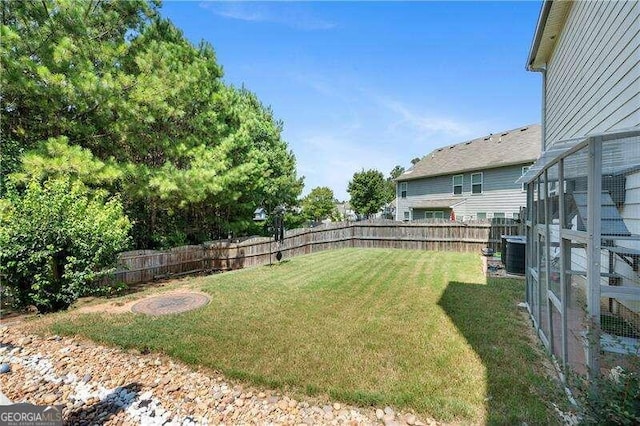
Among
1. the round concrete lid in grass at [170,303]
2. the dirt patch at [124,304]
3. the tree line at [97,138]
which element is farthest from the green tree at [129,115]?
the round concrete lid in grass at [170,303]

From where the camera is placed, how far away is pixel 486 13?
757 centimetres

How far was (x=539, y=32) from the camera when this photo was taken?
23.9ft

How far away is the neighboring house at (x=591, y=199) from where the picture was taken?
2.42 metres

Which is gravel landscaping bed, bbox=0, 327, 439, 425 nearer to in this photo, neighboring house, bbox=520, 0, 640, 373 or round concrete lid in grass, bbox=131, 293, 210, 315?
round concrete lid in grass, bbox=131, 293, 210, 315

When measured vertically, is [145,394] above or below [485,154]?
below

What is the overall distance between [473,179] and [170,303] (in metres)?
17.5

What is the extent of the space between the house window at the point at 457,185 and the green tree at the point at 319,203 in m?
15.2

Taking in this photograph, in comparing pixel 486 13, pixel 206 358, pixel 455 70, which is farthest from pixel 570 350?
pixel 455 70

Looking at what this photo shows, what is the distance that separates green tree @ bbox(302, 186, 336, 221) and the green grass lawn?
2446 cm

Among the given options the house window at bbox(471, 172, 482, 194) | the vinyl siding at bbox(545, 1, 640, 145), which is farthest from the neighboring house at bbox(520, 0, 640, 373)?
the house window at bbox(471, 172, 482, 194)

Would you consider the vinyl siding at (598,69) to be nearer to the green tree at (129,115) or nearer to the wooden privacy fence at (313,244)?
the wooden privacy fence at (313,244)

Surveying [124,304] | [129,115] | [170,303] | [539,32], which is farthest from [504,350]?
[129,115]

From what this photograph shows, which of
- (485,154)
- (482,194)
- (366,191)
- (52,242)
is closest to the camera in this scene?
(52,242)

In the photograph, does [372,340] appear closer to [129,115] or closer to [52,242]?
[52,242]
